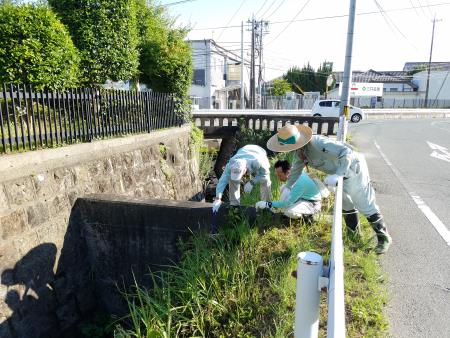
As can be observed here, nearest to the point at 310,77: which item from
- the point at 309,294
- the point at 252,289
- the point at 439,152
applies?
the point at 439,152

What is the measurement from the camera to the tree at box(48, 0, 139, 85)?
7.04 m

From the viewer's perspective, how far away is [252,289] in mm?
3291

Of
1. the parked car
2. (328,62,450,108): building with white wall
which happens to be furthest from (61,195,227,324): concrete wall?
(328,62,450,108): building with white wall

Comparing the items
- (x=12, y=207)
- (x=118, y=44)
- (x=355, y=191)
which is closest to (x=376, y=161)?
(x=355, y=191)

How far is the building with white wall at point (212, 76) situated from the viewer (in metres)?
37.5

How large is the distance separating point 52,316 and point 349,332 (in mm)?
4009

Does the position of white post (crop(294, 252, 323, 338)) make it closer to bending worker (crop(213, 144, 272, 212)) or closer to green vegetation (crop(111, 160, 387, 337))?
green vegetation (crop(111, 160, 387, 337))

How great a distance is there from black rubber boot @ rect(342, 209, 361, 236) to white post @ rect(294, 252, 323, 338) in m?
2.72

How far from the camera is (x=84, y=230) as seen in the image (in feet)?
18.0

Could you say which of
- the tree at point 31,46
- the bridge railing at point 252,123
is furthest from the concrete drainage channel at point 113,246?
the bridge railing at point 252,123

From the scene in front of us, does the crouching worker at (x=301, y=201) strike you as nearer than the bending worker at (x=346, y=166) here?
No

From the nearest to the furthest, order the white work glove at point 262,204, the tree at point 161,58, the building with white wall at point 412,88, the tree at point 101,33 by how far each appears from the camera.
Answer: the white work glove at point 262,204
the tree at point 101,33
the tree at point 161,58
the building with white wall at point 412,88

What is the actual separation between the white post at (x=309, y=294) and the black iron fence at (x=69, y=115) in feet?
14.4

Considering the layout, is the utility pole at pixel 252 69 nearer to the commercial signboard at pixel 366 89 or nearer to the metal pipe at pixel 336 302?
the commercial signboard at pixel 366 89
